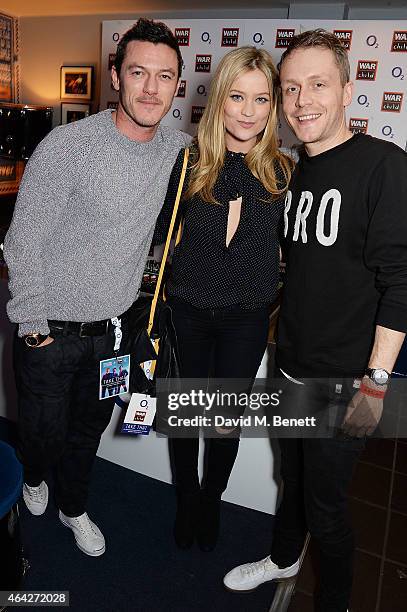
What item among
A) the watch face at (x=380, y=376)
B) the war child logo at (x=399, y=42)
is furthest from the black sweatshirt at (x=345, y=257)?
the war child logo at (x=399, y=42)

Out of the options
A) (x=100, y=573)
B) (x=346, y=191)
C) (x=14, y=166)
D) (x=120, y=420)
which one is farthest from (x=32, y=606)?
(x=14, y=166)

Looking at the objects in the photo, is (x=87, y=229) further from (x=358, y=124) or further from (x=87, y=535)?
(x=358, y=124)

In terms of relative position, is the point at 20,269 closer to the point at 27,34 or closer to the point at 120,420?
the point at 120,420

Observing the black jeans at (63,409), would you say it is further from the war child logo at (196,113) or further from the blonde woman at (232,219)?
the war child logo at (196,113)

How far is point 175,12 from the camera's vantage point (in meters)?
5.41

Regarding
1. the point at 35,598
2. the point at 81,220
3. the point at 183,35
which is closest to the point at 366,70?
the point at 183,35

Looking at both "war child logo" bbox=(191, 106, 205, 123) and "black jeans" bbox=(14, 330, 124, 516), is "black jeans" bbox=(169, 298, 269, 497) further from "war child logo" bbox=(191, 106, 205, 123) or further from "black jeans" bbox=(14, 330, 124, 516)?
"war child logo" bbox=(191, 106, 205, 123)

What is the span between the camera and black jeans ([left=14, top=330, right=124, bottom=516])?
1532mm

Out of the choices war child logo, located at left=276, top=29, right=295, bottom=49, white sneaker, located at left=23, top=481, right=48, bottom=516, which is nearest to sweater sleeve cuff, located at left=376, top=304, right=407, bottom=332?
white sneaker, located at left=23, top=481, right=48, bottom=516

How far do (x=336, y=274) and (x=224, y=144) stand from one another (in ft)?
1.86

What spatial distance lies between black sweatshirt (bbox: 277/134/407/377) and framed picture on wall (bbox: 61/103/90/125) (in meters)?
5.14

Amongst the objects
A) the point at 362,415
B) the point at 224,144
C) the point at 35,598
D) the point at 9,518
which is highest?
the point at 224,144

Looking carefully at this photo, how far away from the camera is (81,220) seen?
1420 millimetres

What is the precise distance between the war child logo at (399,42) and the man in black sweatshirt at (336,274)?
103 inches
